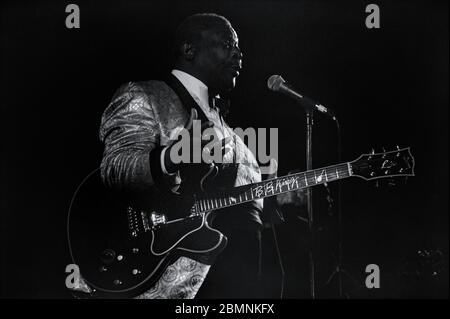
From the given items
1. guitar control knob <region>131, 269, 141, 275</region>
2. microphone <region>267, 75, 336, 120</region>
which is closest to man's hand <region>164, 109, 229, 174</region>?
guitar control knob <region>131, 269, 141, 275</region>

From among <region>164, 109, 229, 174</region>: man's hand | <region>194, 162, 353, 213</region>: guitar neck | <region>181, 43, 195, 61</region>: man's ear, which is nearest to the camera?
<region>164, 109, 229, 174</region>: man's hand

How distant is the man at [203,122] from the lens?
2.40 meters

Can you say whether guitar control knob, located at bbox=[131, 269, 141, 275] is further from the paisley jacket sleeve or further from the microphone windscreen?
the microphone windscreen

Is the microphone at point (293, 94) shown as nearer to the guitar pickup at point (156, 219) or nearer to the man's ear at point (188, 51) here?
the man's ear at point (188, 51)

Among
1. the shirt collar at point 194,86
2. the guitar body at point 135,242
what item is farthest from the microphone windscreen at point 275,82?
the guitar body at point 135,242

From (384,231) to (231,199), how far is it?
2.61 feet

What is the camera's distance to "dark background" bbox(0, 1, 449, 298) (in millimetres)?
2689

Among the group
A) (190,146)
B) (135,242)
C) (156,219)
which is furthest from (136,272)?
(190,146)

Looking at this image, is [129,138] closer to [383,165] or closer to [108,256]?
[108,256]

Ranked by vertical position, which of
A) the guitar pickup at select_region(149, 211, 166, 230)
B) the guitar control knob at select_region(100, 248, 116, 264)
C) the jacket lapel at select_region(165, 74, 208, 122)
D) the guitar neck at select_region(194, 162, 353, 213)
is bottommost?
the guitar control knob at select_region(100, 248, 116, 264)

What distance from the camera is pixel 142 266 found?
2369 millimetres

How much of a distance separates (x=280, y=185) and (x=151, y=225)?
1.89 ft
